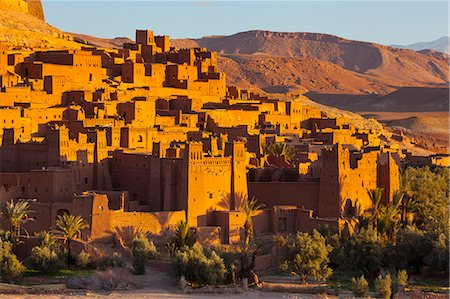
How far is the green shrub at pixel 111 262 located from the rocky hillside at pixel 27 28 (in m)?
24.2

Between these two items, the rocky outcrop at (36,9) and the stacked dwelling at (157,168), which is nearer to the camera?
the stacked dwelling at (157,168)

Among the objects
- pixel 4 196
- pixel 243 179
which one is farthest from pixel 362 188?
pixel 4 196

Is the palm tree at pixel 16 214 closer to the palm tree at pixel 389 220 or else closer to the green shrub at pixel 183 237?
the green shrub at pixel 183 237

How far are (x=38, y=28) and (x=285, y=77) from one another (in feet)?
195

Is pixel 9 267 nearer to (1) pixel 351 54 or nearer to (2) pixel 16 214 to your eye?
(2) pixel 16 214

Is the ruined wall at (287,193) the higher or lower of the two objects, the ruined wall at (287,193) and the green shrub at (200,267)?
the higher

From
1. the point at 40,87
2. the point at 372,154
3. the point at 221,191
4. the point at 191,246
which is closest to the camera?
the point at 191,246

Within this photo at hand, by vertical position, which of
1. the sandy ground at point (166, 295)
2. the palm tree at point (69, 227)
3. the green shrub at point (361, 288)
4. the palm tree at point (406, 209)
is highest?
the palm tree at point (406, 209)

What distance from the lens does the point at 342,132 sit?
1879 inches

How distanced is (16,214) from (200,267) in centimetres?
575

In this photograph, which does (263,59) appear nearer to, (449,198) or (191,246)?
(449,198)

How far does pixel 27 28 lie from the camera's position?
208 feet

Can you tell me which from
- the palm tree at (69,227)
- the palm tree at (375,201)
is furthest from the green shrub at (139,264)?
the palm tree at (375,201)

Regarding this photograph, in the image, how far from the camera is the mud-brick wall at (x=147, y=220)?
102ft
